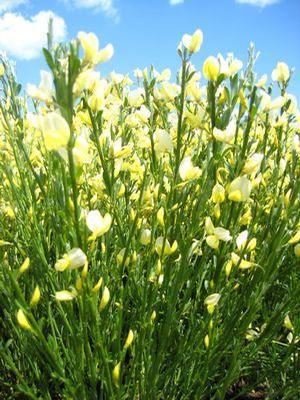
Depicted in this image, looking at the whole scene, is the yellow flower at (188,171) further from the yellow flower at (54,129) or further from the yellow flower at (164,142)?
the yellow flower at (54,129)

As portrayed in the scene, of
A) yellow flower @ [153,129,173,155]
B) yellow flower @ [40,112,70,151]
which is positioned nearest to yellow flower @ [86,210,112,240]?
yellow flower @ [40,112,70,151]

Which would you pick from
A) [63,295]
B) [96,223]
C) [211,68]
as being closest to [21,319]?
[63,295]

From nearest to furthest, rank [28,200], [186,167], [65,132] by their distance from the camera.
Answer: [65,132] < [186,167] < [28,200]

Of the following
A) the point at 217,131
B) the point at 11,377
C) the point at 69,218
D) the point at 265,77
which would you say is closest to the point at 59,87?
the point at 69,218

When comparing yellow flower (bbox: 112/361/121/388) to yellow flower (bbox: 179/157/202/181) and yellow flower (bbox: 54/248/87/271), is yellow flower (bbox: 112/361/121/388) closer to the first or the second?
yellow flower (bbox: 54/248/87/271)

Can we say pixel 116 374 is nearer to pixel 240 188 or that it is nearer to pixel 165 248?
pixel 165 248

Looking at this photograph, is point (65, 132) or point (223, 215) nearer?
point (65, 132)

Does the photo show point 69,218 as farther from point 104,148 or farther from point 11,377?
point 11,377
